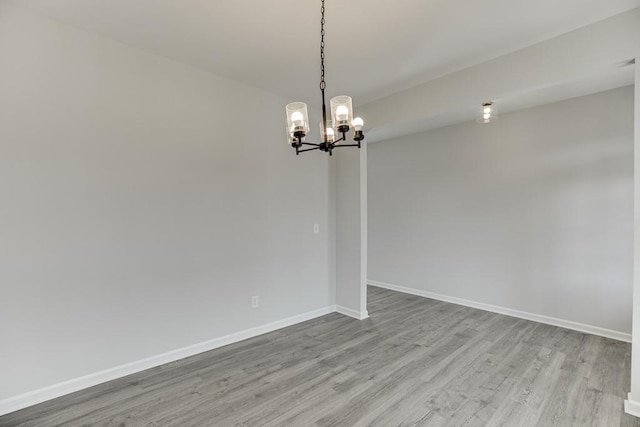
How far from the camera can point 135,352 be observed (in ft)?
8.69

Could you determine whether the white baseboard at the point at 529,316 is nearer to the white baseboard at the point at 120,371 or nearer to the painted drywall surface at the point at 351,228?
the painted drywall surface at the point at 351,228

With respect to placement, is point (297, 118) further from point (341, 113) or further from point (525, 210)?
point (525, 210)

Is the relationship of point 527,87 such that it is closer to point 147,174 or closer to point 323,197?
point 323,197

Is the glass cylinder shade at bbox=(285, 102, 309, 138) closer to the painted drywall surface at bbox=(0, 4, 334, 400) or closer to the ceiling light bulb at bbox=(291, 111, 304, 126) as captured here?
the ceiling light bulb at bbox=(291, 111, 304, 126)

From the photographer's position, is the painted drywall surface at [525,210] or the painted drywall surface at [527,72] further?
the painted drywall surface at [525,210]

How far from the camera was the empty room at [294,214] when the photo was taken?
7.06 ft

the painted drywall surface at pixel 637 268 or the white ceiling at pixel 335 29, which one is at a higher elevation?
the white ceiling at pixel 335 29

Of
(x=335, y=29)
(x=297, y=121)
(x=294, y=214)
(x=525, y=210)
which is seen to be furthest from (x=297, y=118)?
(x=525, y=210)

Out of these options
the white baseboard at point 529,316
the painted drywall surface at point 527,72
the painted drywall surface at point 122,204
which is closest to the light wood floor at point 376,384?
the white baseboard at point 529,316

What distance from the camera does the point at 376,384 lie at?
2504 millimetres

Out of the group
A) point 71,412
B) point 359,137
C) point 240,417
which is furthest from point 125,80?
point 240,417

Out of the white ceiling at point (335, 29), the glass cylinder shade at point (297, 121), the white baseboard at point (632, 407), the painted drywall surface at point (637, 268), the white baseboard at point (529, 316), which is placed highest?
the white ceiling at point (335, 29)

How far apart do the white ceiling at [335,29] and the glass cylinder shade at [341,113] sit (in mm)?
733

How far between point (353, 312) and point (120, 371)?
2595 mm
